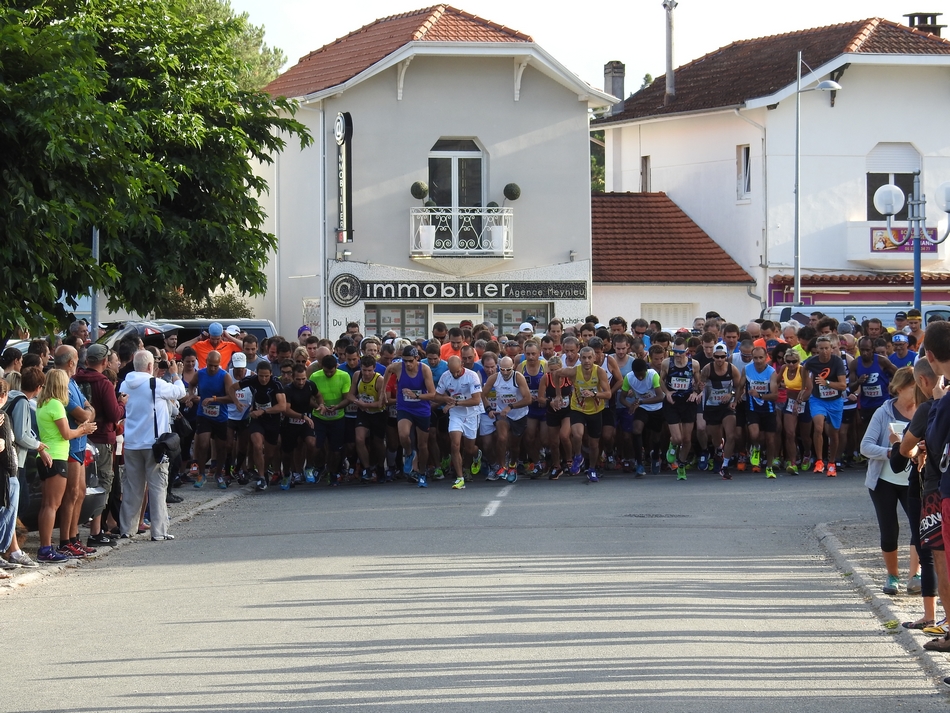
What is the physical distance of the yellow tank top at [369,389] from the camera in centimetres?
1766

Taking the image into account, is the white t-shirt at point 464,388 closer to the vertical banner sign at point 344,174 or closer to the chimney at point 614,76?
the vertical banner sign at point 344,174

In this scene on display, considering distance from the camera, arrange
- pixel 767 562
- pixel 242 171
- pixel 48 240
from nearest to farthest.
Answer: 1. pixel 767 562
2. pixel 48 240
3. pixel 242 171

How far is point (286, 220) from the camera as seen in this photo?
36.6 meters

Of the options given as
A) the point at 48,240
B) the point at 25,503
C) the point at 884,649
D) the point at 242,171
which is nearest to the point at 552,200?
the point at 242,171

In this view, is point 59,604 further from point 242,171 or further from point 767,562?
point 242,171

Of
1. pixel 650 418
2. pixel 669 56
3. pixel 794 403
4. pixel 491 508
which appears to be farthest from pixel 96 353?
pixel 669 56

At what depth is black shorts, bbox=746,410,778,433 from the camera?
59.3ft

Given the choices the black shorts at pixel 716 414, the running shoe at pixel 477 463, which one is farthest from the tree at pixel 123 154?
the black shorts at pixel 716 414

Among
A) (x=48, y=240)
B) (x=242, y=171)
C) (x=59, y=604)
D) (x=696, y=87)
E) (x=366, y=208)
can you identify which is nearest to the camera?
(x=59, y=604)

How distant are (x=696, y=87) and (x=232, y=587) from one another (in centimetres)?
3492

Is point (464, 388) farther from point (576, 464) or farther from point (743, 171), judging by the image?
point (743, 171)

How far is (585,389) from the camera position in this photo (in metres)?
17.8

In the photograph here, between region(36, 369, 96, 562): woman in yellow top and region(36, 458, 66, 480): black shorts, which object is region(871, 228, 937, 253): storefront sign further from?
region(36, 458, 66, 480): black shorts

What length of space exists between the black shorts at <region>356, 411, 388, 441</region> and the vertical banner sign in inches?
620
